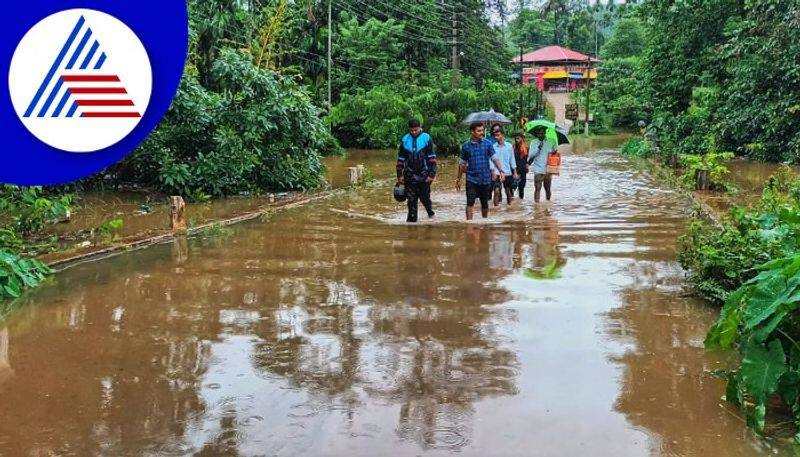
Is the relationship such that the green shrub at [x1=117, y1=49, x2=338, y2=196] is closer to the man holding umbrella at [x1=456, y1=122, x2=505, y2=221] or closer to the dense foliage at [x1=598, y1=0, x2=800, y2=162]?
the man holding umbrella at [x1=456, y1=122, x2=505, y2=221]

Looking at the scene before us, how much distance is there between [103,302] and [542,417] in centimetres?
430

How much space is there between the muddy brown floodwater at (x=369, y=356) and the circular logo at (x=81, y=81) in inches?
77.6

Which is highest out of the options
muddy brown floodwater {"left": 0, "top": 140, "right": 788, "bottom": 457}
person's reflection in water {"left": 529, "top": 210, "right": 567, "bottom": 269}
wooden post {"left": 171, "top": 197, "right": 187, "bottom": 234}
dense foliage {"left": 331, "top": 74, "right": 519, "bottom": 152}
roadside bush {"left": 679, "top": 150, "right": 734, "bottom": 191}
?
dense foliage {"left": 331, "top": 74, "right": 519, "bottom": 152}

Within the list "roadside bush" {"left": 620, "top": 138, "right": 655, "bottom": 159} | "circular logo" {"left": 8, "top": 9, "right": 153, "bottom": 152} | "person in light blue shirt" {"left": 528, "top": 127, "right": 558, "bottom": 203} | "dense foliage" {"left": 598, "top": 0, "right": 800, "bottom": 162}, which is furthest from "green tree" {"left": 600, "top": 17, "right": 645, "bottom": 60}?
"circular logo" {"left": 8, "top": 9, "right": 153, "bottom": 152}

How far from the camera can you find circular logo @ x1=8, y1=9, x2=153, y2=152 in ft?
7.71

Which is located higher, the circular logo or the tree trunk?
the circular logo

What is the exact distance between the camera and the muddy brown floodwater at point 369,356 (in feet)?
12.9

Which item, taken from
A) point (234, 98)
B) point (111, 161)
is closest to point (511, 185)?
point (234, 98)

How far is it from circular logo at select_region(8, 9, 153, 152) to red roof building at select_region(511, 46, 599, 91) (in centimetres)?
6997

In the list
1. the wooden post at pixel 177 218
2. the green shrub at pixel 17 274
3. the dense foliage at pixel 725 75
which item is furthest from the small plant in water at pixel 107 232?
the dense foliage at pixel 725 75

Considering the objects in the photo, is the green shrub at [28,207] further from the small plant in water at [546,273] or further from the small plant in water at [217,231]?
the small plant in water at [546,273]

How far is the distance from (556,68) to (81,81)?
241 feet

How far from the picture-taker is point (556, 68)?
72.4 metres

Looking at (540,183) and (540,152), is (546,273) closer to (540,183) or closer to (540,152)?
(540,152)
